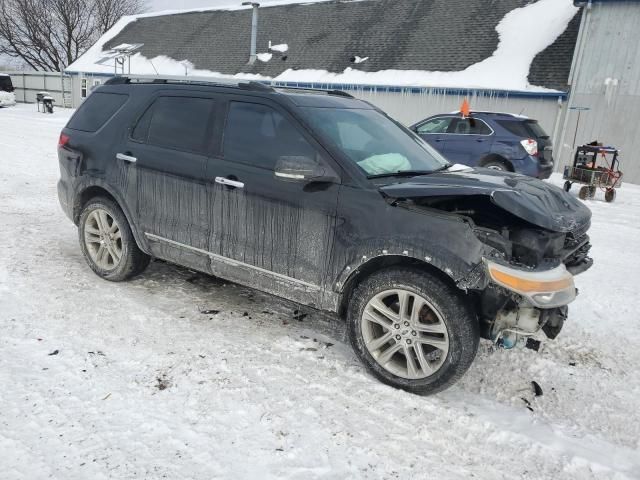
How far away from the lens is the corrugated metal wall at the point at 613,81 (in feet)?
46.6

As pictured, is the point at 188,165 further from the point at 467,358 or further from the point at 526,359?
the point at 526,359

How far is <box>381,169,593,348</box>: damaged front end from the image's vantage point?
2742mm

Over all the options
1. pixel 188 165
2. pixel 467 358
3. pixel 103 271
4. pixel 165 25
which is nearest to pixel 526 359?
pixel 467 358

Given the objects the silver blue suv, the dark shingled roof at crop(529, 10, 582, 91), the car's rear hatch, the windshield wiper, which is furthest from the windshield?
the dark shingled roof at crop(529, 10, 582, 91)

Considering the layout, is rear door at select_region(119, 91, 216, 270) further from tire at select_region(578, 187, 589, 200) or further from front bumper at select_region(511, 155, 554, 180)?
tire at select_region(578, 187, 589, 200)

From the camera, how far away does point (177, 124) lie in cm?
399

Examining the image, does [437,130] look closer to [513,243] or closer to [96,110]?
[96,110]

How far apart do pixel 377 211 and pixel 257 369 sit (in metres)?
1.30

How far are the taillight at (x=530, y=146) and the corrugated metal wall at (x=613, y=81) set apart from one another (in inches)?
247

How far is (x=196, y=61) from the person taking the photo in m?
27.2

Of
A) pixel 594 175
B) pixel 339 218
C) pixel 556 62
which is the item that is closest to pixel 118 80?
pixel 339 218

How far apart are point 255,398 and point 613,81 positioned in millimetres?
15835

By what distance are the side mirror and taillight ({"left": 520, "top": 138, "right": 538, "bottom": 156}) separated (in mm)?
8315

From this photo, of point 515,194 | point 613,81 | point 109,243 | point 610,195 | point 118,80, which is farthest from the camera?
point 613,81
